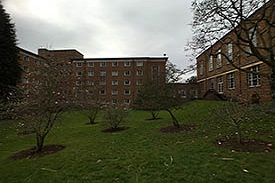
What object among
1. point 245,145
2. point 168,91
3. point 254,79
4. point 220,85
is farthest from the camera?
point 220,85

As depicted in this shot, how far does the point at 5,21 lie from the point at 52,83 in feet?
81.4

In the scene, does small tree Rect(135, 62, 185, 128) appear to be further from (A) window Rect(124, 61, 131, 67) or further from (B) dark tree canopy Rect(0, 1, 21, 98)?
(A) window Rect(124, 61, 131, 67)

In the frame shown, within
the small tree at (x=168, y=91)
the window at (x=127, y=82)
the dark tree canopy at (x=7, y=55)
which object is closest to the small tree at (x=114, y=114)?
the small tree at (x=168, y=91)

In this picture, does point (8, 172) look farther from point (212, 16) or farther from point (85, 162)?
point (212, 16)

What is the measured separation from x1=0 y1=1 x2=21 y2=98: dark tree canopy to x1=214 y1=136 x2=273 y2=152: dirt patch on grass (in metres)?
24.9

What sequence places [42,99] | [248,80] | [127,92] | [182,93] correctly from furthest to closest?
[127,92] → [248,80] → [182,93] → [42,99]

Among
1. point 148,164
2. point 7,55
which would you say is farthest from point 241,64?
point 7,55

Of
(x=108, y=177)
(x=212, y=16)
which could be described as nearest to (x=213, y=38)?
(x=212, y=16)

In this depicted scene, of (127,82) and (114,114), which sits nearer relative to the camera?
(114,114)

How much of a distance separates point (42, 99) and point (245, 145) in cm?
756

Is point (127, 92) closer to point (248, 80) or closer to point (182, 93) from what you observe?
point (248, 80)

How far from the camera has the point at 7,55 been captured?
1026 inches

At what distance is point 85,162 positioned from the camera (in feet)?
21.7

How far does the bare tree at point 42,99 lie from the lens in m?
7.99
